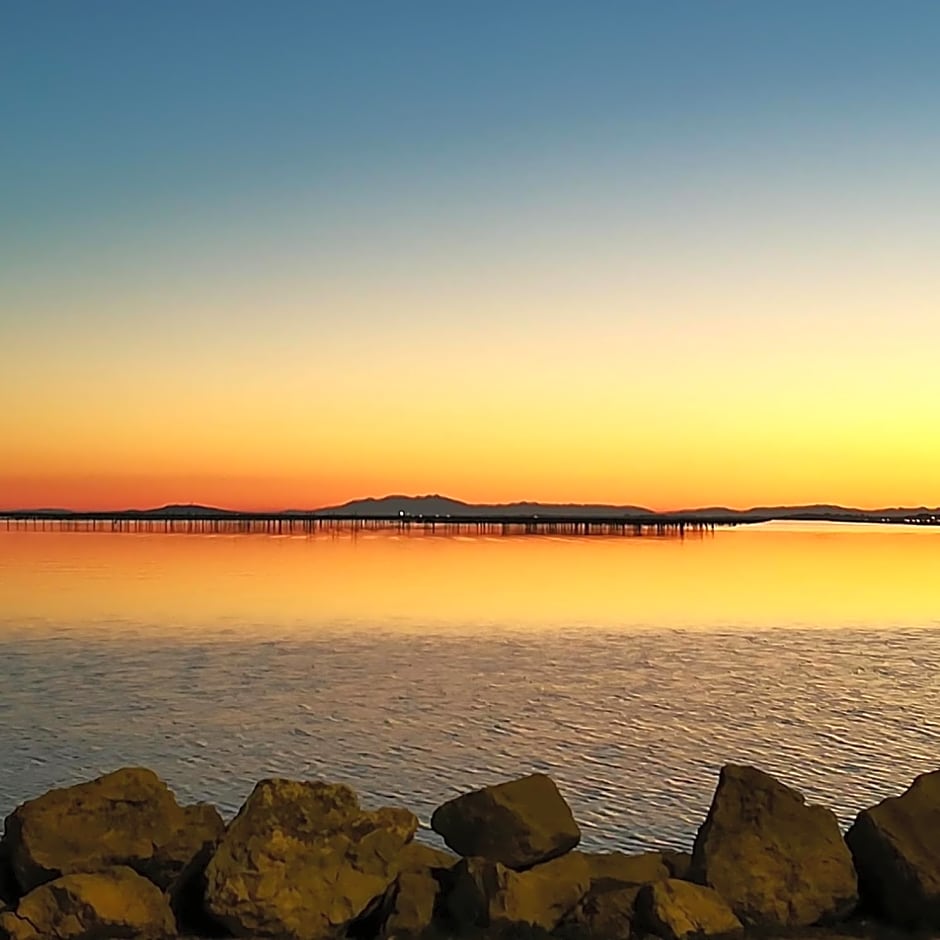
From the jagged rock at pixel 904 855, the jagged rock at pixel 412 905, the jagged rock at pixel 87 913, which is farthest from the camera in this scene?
the jagged rock at pixel 904 855

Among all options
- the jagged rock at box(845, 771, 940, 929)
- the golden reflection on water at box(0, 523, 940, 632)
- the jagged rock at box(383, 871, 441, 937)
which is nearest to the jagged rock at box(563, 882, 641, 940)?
the jagged rock at box(383, 871, 441, 937)

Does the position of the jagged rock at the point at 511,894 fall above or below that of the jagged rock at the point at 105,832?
below

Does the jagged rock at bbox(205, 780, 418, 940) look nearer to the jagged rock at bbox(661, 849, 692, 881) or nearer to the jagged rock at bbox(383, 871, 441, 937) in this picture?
the jagged rock at bbox(383, 871, 441, 937)

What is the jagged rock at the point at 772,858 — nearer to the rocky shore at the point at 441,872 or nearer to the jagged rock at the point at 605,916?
the rocky shore at the point at 441,872

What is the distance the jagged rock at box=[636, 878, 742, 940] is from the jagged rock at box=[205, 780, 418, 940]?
2.11m

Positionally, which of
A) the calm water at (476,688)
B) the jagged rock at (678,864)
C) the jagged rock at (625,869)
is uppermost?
the jagged rock at (625,869)

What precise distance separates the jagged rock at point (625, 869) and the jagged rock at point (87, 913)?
3.62m

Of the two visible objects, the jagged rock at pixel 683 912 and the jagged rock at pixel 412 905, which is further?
the jagged rock at pixel 412 905

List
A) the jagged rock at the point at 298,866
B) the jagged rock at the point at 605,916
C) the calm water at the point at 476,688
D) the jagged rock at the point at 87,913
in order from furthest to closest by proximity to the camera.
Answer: the calm water at the point at 476,688 → the jagged rock at the point at 605,916 → the jagged rock at the point at 298,866 → the jagged rock at the point at 87,913

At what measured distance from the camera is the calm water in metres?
17.3

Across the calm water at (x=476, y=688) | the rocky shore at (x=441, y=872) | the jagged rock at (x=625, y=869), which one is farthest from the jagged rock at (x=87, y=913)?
the calm water at (x=476, y=688)

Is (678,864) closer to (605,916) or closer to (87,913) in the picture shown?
(605,916)

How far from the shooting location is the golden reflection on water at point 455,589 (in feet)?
129

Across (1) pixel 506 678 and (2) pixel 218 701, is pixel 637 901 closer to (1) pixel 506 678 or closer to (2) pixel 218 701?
(2) pixel 218 701
